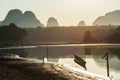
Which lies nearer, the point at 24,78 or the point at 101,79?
the point at 24,78

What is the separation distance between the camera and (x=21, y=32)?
18150 centimetres

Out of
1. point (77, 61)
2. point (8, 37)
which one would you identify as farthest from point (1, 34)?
point (77, 61)

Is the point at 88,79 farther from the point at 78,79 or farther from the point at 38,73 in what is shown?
the point at 38,73

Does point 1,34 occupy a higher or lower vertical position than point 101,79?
higher

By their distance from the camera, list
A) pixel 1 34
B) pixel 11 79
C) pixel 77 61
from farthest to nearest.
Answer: pixel 1 34 → pixel 77 61 → pixel 11 79

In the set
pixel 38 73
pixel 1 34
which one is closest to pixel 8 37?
pixel 1 34

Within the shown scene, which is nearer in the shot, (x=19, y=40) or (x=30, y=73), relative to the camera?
(x=30, y=73)

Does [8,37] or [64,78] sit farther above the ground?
[8,37]

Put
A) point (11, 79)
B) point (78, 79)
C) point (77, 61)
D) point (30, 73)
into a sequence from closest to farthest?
point (11, 79) < point (78, 79) < point (30, 73) < point (77, 61)

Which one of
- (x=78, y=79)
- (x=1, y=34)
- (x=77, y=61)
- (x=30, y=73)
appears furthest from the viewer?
(x=1, y=34)

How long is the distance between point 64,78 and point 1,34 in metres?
147

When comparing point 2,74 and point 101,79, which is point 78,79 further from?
point 2,74

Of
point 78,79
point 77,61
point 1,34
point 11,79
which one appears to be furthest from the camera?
point 1,34

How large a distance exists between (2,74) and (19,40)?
504 feet
